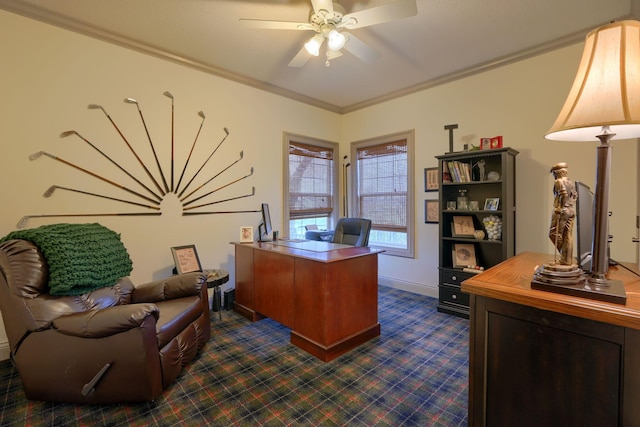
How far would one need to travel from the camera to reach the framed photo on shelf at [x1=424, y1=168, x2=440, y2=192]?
3.72 metres

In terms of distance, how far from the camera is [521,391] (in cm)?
108

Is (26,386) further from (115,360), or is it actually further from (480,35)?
(480,35)

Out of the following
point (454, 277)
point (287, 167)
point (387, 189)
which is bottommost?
point (454, 277)

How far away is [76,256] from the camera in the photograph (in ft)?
6.21

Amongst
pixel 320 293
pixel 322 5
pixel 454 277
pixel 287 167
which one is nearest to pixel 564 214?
pixel 320 293

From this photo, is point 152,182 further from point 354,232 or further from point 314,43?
point 354,232

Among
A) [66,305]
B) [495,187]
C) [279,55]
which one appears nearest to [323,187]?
[279,55]

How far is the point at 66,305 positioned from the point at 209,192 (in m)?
1.80

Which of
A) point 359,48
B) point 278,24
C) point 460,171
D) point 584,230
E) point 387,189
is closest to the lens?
point 584,230

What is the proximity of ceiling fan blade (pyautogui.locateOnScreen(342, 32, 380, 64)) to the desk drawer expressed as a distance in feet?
8.10

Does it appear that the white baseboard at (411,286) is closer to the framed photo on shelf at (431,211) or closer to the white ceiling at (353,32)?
the framed photo on shelf at (431,211)

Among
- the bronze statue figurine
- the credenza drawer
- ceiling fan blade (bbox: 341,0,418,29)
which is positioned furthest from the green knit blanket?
the credenza drawer

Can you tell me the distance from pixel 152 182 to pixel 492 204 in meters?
3.49

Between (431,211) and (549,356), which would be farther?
(431,211)
